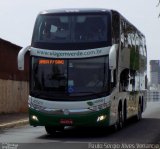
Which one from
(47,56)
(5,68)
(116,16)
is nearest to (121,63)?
(116,16)

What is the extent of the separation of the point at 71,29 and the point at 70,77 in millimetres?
1570

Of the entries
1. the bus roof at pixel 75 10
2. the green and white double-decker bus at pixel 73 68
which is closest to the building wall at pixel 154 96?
the green and white double-decker bus at pixel 73 68

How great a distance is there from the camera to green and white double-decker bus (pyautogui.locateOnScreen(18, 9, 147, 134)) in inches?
707

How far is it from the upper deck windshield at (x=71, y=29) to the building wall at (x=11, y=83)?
43.2ft

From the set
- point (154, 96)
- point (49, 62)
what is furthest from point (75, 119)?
point (154, 96)

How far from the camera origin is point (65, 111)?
1795cm

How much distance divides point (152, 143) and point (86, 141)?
2031 mm

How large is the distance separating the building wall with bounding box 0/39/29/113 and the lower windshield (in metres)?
13.3

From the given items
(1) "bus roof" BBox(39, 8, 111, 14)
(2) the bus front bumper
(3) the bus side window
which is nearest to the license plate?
(2) the bus front bumper

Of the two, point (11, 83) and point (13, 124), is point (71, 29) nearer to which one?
point (13, 124)

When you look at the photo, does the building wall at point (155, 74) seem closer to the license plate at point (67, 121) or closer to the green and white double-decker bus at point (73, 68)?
the green and white double-decker bus at point (73, 68)

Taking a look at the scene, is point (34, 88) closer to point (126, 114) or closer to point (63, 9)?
point (63, 9)

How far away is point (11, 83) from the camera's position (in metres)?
33.2

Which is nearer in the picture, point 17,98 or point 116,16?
point 116,16
